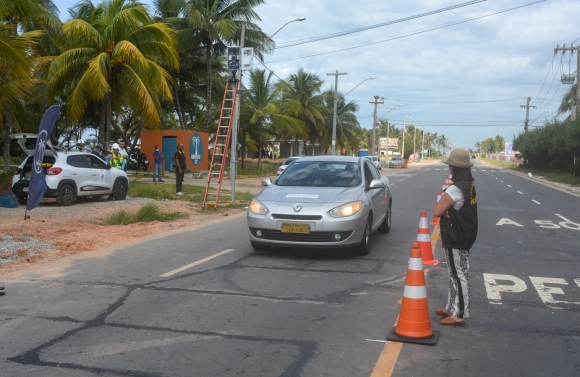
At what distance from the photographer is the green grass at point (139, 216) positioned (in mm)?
13312

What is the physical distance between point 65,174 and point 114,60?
314 inches

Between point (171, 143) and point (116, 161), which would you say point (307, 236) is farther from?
point (171, 143)

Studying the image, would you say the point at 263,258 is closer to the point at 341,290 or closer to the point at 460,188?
the point at 341,290

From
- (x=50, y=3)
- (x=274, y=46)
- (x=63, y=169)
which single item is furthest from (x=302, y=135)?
(x=63, y=169)

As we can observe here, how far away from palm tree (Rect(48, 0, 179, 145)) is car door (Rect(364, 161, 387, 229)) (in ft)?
44.1

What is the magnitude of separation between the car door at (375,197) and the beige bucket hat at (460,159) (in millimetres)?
3710

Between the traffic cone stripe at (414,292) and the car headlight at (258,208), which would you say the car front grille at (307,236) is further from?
the traffic cone stripe at (414,292)

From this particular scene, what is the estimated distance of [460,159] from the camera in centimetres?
580

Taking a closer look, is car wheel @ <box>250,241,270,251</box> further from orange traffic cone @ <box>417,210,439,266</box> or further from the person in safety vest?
the person in safety vest

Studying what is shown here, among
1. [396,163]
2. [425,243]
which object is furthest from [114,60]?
[396,163]

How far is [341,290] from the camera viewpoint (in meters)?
7.20

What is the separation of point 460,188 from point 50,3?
28.7 meters

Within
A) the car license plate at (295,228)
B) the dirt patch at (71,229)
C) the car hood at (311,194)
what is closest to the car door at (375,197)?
the car hood at (311,194)

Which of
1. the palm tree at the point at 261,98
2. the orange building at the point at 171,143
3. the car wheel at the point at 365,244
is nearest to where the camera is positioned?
the car wheel at the point at 365,244
